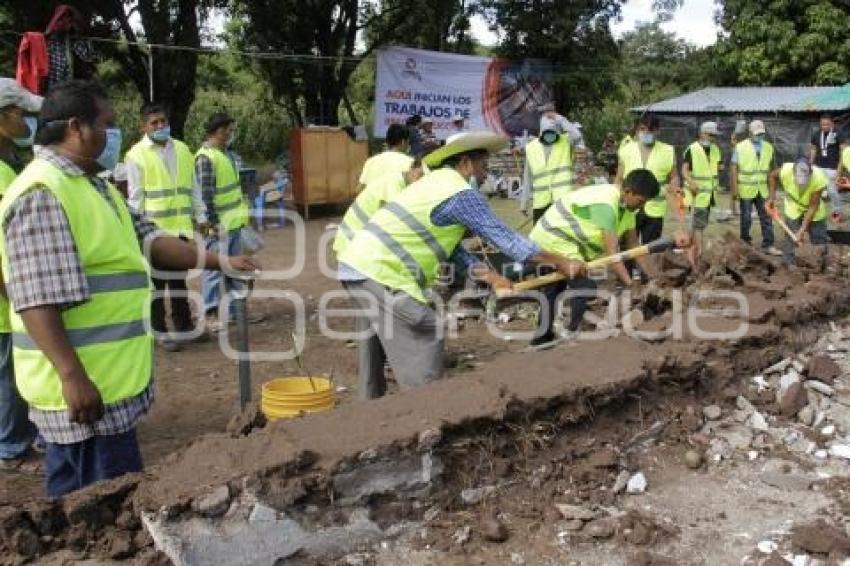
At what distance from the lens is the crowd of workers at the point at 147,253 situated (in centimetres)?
248

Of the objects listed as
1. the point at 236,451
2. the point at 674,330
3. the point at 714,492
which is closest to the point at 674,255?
the point at 674,330

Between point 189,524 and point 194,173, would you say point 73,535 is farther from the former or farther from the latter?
point 194,173

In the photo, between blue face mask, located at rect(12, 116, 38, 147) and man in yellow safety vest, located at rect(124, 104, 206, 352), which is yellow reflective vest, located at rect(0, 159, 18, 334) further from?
man in yellow safety vest, located at rect(124, 104, 206, 352)

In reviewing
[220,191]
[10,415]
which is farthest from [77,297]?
[220,191]

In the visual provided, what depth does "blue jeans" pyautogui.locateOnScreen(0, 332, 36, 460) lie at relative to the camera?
4.18 metres

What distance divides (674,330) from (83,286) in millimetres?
3481

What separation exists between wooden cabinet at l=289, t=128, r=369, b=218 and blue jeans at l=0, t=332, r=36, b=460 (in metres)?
10.3

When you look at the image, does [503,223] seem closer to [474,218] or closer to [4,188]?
[474,218]

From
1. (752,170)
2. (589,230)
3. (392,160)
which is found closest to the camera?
(589,230)

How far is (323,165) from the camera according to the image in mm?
14648

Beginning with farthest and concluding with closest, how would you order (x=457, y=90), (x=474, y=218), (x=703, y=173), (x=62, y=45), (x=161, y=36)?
(x=457, y=90) < (x=161, y=36) < (x=703, y=173) < (x=62, y=45) < (x=474, y=218)

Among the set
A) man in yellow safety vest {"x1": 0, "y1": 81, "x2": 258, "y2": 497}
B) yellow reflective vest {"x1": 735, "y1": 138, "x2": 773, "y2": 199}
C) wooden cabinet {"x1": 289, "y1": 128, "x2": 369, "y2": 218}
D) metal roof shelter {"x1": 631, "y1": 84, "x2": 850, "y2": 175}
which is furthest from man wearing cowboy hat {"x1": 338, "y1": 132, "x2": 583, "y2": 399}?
metal roof shelter {"x1": 631, "y1": 84, "x2": 850, "y2": 175}

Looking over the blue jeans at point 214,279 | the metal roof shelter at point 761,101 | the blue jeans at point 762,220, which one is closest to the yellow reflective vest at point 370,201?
the blue jeans at point 214,279

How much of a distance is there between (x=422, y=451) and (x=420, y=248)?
45.3 inches
